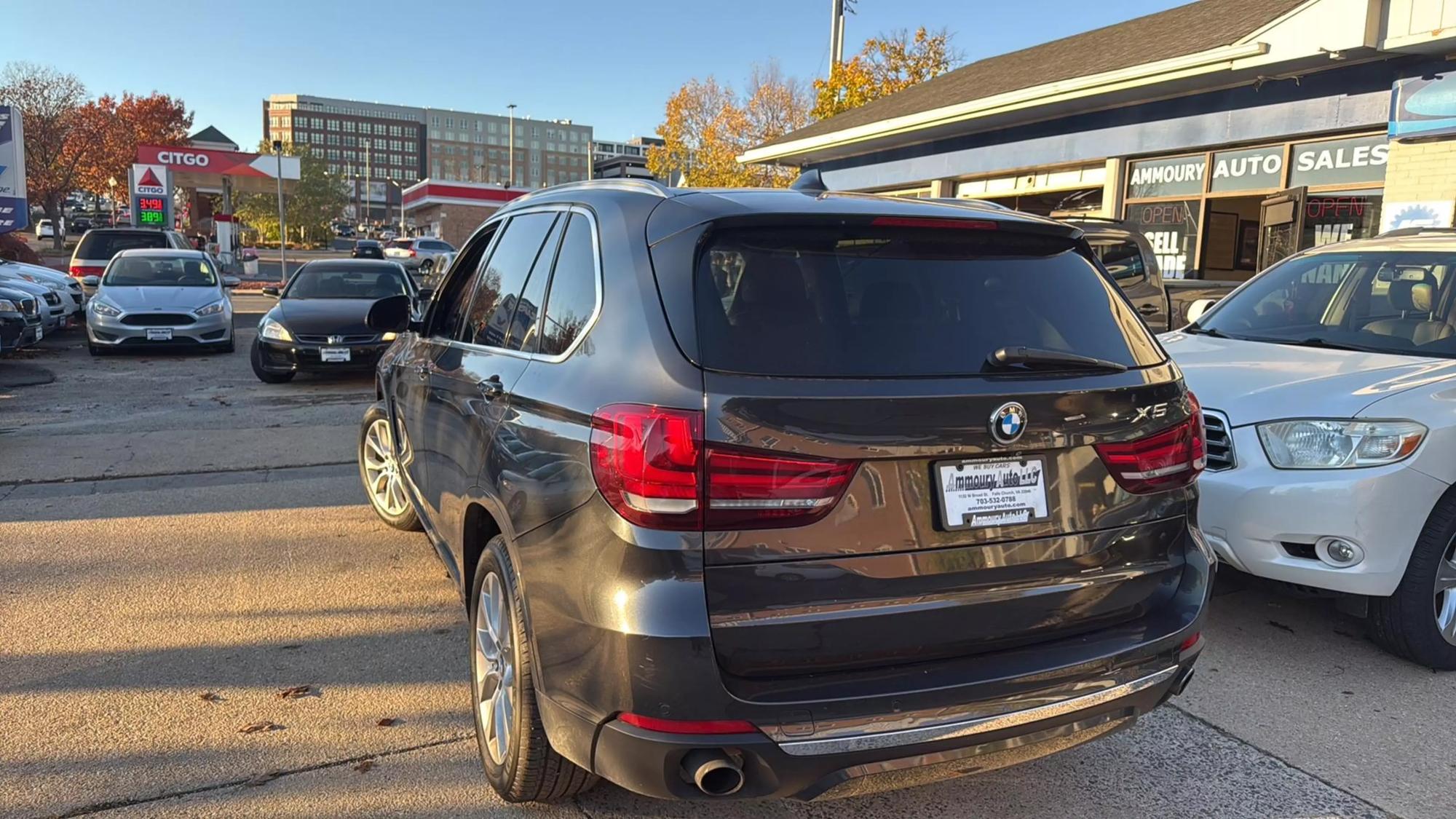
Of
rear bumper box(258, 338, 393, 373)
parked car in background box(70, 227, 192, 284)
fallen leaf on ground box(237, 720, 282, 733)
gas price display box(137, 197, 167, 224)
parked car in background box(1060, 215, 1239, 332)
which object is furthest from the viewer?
gas price display box(137, 197, 167, 224)

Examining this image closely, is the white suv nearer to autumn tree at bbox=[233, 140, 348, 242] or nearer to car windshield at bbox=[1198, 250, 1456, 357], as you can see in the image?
car windshield at bbox=[1198, 250, 1456, 357]

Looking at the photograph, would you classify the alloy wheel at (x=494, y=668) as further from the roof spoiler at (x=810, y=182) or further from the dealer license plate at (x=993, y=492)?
the roof spoiler at (x=810, y=182)

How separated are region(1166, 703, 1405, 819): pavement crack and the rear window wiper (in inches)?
63.6

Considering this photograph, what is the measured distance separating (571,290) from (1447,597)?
12.4 ft

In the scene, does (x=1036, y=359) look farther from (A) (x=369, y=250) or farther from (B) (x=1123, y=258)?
(A) (x=369, y=250)

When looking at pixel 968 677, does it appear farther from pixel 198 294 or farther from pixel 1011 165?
pixel 1011 165

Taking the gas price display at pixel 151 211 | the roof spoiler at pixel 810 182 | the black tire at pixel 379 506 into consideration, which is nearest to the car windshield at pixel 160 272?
the black tire at pixel 379 506

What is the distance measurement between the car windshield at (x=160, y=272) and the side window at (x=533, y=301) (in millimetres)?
13031

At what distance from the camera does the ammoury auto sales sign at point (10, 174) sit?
1914cm

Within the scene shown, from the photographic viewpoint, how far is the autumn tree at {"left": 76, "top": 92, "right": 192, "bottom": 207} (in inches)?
2071

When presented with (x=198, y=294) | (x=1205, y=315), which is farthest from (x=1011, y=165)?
(x=198, y=294)

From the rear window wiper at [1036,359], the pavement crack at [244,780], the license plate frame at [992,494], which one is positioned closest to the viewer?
the license plate frame at [992,494]

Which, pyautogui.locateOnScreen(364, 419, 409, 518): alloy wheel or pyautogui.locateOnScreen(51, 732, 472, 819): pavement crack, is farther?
pyautogui.locateOnScreen(364, 419, 409, 518): alloy wheel

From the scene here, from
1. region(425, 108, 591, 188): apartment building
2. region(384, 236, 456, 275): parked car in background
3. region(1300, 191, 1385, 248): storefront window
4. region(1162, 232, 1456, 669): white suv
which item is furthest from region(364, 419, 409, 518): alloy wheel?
region(425, 108, 591, 188): apartment building
